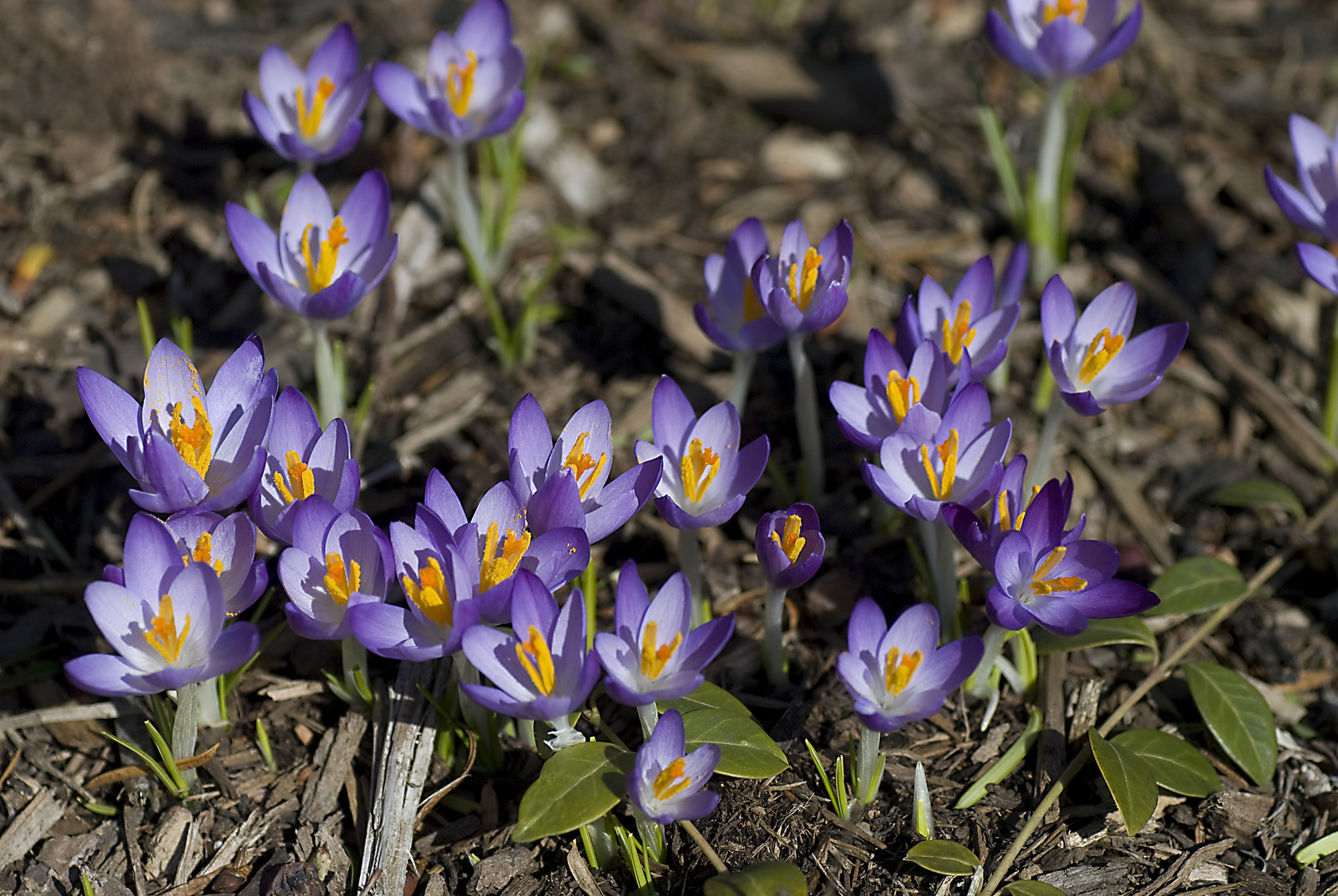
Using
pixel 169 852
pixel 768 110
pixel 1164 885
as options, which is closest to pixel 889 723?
pixel 1164 885

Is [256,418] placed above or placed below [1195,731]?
above

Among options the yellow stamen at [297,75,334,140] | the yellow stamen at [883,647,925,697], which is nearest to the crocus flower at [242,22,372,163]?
the yellow stamen at [297,75,334,140]

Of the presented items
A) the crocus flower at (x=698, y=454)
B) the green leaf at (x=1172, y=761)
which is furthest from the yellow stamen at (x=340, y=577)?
the green leaf at (x=1172, y=761)

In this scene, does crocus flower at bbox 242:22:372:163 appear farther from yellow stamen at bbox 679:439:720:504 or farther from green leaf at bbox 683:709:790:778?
green leaf at bbox 683:709:790:778

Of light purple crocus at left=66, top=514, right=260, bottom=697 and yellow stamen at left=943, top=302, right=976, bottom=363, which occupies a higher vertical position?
light purple crocus at left=66, top=514, right=260, bottom=697

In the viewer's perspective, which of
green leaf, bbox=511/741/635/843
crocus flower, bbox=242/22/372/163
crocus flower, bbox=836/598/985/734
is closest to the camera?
green leaf, bbox=511/741/635/843

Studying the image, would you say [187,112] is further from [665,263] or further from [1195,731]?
[1195,731]

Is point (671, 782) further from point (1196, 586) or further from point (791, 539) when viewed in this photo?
point (1196, 586)

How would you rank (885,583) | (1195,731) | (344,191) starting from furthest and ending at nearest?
(344,191) → (885,583) → (1195,731)
